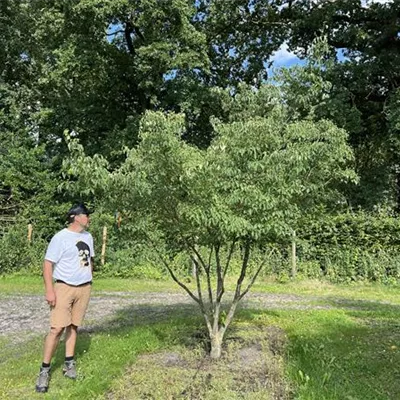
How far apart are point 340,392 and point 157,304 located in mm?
5617

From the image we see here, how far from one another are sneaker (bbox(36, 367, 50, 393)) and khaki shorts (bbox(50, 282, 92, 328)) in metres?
0.43

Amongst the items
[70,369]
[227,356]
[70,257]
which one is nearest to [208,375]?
[227,356]

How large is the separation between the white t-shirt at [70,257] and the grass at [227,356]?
103 centimetres

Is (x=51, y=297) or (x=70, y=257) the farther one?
(x=70, y=257)

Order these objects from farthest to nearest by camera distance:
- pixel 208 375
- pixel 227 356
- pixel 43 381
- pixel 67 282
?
pixel 227 356 → pixel 208 375 → pixel 67 282 → pixel 43 381

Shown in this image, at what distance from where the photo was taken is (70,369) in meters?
4.89

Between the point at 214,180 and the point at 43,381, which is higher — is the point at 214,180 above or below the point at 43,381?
above

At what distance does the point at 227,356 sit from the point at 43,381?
212cm

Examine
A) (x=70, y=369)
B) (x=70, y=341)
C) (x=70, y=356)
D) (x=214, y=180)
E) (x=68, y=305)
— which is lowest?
(x=70, y=369)

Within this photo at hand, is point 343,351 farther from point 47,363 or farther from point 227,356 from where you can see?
point 47,363

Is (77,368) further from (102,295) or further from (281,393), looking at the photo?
(102,295)

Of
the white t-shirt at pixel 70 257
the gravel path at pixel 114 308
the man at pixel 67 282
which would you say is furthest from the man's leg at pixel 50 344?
the gravel path at pixel 114 308

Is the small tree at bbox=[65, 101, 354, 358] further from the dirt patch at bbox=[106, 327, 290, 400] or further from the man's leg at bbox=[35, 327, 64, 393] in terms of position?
the man's leg at bbox=[35, 327, 64, 393]

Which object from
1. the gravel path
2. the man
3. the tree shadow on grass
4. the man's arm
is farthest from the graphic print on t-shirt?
the gravel path
